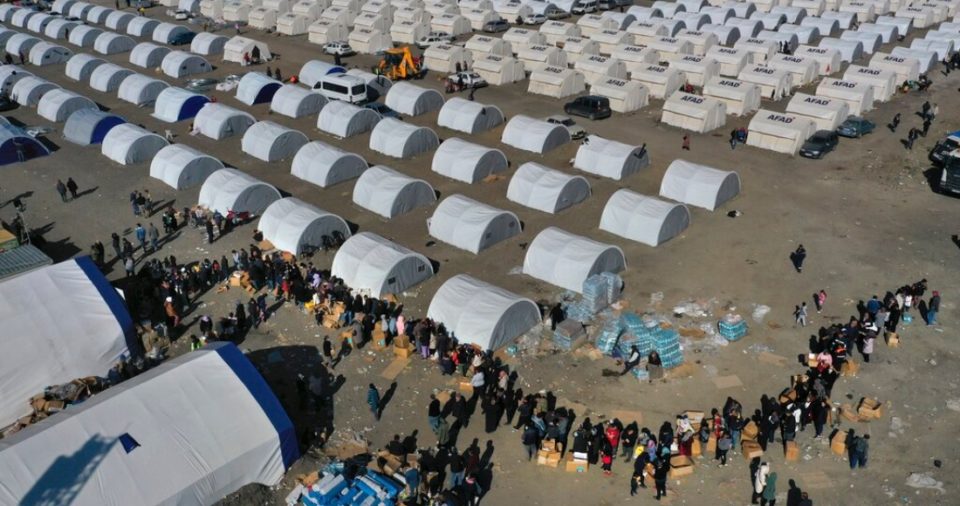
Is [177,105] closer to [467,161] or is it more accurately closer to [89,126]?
[89,126]

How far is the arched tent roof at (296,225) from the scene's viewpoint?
3081cm

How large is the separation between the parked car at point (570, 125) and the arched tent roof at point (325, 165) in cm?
1137

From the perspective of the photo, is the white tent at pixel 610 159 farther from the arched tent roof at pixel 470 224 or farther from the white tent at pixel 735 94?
the white tent at pixel 735 94

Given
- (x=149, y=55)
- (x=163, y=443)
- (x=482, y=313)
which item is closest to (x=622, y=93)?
(x=482, y=313)

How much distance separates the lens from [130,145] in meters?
41.0

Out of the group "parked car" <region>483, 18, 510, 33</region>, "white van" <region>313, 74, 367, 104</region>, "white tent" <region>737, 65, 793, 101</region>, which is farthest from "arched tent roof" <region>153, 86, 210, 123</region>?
"white tent" <region>737, 65, 793, 101</region>

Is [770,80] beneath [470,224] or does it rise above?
beneath

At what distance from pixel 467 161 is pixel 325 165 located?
6.67m

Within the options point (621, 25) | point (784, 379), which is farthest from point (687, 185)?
point (621, 25)

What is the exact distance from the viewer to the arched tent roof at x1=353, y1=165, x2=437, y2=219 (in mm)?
34562

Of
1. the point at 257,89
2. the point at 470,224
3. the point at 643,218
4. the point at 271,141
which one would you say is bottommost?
the point at 257,89

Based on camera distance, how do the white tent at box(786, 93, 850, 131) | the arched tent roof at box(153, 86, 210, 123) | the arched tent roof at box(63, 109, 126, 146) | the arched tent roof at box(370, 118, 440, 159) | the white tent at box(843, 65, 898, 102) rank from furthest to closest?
the white tent at box(843, 65, 898, 102), the arched tent roof at box(153, 86, 210, 123), the arched tent roof at box(63, 109, 126, 146), the white tent at box(786, 93, 850, 131), the arched tent roof at box(370, 118, 440, 159)

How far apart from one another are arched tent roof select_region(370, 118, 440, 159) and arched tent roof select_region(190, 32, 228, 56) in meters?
26.4

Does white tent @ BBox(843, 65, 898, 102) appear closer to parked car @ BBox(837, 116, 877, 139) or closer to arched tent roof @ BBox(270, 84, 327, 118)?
parked car @ BBox(837, 116, 877, 139)
